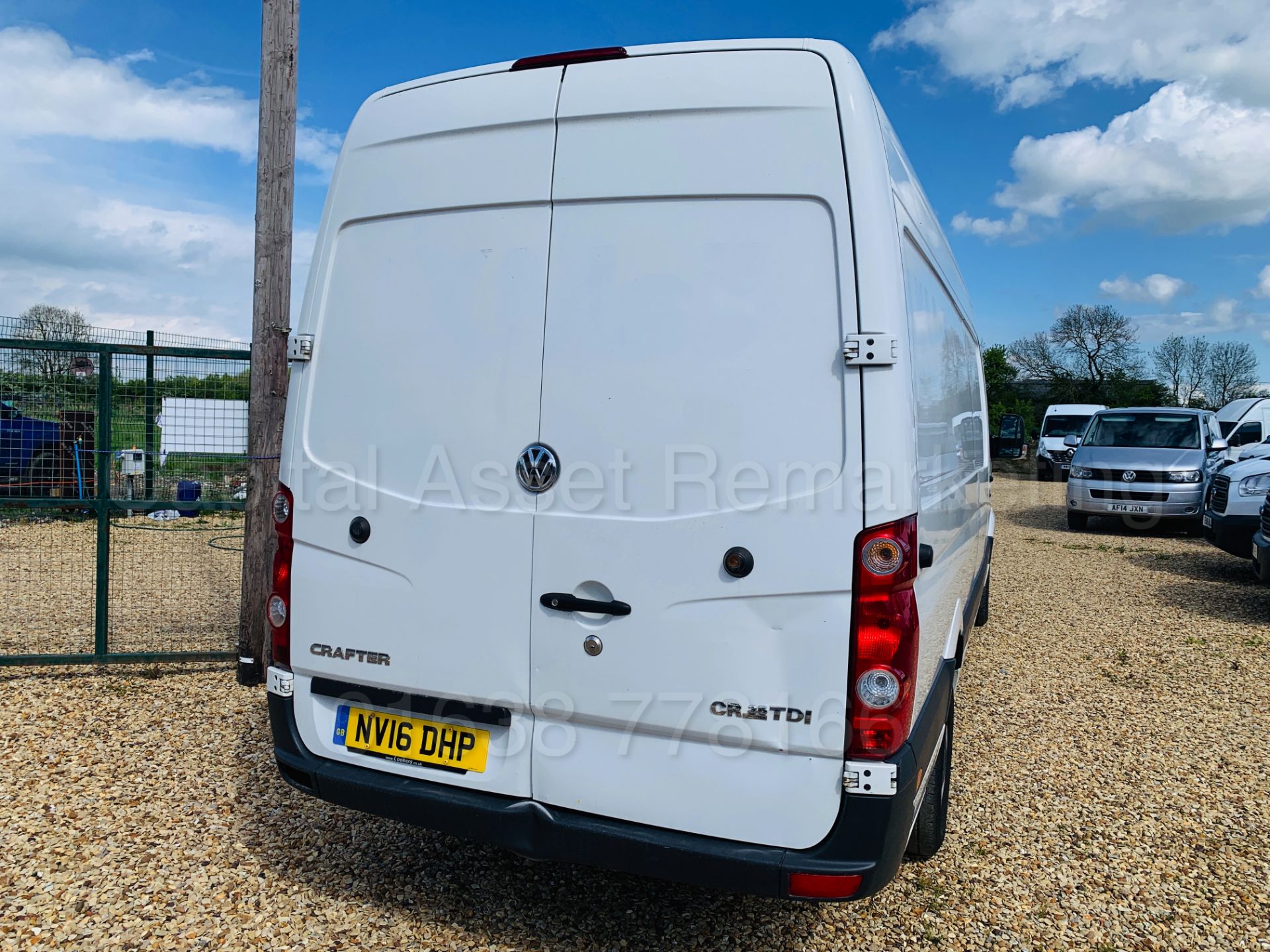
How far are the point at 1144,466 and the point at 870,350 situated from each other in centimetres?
1411

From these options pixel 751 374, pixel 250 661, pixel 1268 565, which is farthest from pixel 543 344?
pixel 1268 565

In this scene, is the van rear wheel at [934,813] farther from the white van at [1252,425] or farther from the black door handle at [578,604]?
the white van at [1252,425]

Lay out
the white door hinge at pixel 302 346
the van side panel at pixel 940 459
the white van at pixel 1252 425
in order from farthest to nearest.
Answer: the white van at pixel 1252 425 → the white door hinge at pixel 302 346 → the van side panel at pixel 940 459

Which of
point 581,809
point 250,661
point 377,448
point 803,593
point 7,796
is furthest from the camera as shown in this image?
point 250,661

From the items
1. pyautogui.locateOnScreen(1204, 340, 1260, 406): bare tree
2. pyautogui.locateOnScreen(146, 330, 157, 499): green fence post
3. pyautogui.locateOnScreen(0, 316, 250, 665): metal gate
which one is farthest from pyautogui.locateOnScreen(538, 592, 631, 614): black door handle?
pyautogui.locateOnScreen(1204, 340, 1260, 406): bare tree

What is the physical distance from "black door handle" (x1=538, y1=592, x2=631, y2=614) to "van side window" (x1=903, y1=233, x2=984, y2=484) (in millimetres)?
893

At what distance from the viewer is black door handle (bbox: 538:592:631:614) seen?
2533 millimetres

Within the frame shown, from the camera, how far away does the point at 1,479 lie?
544 centimetres

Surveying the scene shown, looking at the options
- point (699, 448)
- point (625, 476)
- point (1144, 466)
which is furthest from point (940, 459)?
point (1144, 466)

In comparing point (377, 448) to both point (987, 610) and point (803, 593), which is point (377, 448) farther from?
point (987, 610)

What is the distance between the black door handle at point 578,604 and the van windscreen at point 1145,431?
1487 centimetres

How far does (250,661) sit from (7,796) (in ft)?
5.24

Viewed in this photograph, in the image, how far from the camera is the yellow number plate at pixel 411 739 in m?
2.73

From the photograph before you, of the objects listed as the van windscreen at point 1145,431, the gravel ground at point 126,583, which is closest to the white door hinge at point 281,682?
the gravel ground at point 126,583
